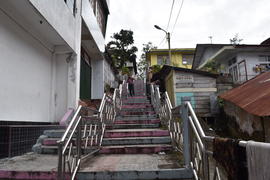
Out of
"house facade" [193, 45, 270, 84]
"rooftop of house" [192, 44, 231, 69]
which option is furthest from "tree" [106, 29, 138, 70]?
"house facade" [193, 45, 270, 84]

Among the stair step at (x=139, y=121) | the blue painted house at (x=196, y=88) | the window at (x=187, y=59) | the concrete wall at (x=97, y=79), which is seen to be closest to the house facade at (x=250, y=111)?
the blue painted house at (x=196, y=88)

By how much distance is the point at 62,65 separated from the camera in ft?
20.8

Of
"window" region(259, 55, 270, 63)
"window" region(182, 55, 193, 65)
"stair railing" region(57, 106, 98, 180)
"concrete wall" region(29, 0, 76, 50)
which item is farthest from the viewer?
"window" region(182, 55, 193, 65)

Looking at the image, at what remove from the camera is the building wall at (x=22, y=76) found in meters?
4.07

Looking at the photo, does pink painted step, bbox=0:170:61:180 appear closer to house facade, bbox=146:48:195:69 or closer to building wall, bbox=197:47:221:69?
building wall, bbox=197:47:221:69

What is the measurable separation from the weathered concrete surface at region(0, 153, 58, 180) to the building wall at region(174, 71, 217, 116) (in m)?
8.03

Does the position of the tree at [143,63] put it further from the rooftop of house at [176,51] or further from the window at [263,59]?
the window at [263,59]

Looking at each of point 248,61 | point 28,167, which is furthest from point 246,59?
point 28,167

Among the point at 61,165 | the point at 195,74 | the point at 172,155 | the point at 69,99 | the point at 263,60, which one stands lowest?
the point at 172,155

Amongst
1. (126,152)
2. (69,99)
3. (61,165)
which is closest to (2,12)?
(69,99)

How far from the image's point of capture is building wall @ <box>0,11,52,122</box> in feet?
13.4

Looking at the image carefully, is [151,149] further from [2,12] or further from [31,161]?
[2,12]

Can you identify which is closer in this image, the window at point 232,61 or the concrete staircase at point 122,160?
the concrete staircase at point 122,160

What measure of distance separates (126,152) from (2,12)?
3705 millimetres
